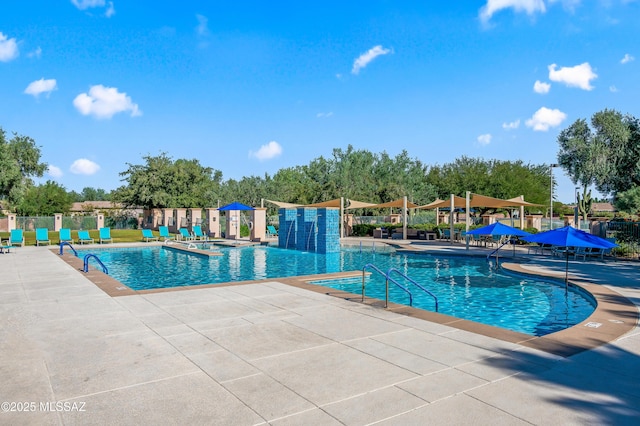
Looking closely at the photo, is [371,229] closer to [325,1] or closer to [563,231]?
[325,1]

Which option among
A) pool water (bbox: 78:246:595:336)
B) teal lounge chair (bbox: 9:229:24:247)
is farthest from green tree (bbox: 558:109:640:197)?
teal lounge chair (bbox: 9:229:24:247)

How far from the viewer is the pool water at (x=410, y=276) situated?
391 inches

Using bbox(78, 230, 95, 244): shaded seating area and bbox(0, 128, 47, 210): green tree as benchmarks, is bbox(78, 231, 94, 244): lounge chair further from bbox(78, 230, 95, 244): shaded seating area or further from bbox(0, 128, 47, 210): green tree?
bbox(0, 128, 47, 210): green tree

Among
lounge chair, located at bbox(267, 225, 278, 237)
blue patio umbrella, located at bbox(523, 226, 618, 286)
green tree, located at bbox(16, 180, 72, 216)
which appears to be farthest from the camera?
green tree, located at bbox(16, 180, 72, 216)

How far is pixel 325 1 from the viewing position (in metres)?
21.7

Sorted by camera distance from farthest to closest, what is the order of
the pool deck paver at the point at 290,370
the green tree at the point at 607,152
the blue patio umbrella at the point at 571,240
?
the green tree at the point at 607,152, the blue patio umbrella at the point at 571,240, the pool deck paver at the point at 290,370

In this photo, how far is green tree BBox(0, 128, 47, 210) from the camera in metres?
21.7

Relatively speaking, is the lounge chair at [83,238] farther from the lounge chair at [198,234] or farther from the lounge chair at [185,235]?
the lounge chair at [198,234]

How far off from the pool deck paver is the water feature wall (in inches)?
557

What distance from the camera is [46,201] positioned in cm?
6141

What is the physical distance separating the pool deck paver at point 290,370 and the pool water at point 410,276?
306 centimetres

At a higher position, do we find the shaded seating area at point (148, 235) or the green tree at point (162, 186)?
the green tree at point (162, 186)

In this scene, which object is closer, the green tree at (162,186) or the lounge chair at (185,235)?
the lounge chair at (185,235)

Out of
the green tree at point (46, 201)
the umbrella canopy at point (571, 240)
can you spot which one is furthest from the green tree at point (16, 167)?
the green tree at point (46, 201)
